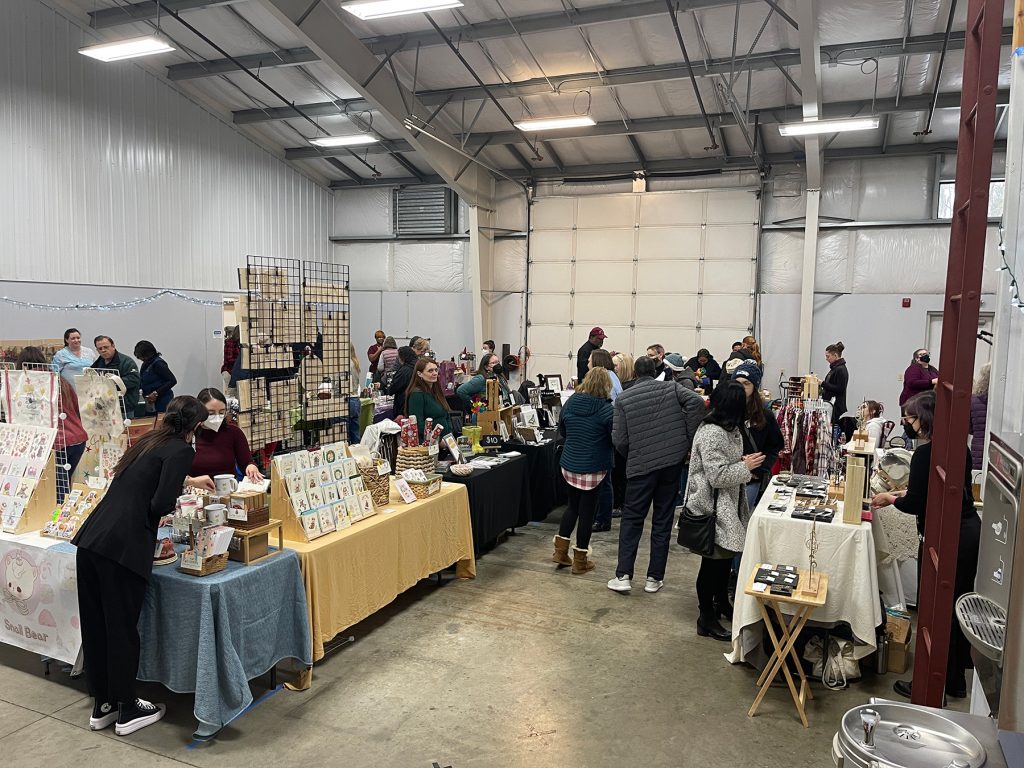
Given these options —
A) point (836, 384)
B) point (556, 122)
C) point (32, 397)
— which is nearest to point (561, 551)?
point (32, 397)

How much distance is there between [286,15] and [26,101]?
12.4ft

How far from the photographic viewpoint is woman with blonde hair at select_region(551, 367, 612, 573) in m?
4.65

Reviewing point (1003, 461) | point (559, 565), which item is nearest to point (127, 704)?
point (559, 565)

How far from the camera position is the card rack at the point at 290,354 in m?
5.04

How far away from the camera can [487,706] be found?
314 centimetres

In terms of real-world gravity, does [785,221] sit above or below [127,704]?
above

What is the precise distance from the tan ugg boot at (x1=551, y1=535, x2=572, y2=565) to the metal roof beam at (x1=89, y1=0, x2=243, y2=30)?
684 cm

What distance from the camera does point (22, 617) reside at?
327 centimetres

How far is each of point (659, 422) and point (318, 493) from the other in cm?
194

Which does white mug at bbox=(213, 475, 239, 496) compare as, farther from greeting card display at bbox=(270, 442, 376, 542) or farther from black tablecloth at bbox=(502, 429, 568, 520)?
black tablecloth at bbox=(502, 429, 568, 520)

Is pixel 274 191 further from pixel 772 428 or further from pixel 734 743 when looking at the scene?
pixel 734 743

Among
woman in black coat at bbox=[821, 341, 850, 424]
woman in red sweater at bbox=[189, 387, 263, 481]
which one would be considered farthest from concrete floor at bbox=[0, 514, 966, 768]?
woman in black coat at bbox=[821, 341, 850, 424]

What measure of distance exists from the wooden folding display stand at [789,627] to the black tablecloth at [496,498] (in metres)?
2.11

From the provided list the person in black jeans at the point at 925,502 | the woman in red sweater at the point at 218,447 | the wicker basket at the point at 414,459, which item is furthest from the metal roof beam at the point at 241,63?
the person in black jeans at the point at 925,502
